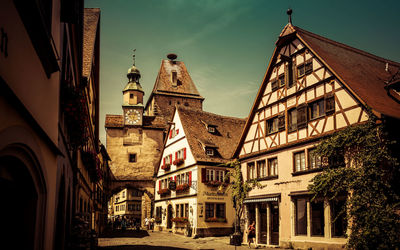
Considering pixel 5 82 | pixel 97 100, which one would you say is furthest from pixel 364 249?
pixel 97 100

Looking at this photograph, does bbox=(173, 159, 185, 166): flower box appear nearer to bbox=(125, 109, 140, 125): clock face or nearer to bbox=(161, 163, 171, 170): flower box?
bbox=(161, 163, 171, 170): flower box

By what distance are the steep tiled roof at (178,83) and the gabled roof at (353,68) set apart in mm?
43193

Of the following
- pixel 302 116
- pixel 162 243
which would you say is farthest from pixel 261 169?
pixel 162 243

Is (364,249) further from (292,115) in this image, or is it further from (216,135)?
(216,135)

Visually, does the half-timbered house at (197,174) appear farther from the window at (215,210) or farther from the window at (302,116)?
the window at (302,116)

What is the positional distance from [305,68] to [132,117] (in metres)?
33.0

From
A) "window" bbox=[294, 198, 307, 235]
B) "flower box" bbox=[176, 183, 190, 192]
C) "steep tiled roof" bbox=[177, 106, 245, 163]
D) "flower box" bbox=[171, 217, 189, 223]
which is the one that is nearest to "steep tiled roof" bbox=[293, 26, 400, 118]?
"window" bbox=[294, 198, 307, 235]

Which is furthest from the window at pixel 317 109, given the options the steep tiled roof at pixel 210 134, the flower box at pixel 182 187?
the flower box at pixel 182 187

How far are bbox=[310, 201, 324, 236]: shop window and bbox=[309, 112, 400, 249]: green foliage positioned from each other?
1539 mm

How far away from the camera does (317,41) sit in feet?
72.0

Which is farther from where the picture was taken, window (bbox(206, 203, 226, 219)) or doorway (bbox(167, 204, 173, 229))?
doorway (bbox(167, 204, 173, 229))

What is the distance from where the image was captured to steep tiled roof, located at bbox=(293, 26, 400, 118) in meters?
16.8

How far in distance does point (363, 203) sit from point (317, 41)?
1012cm

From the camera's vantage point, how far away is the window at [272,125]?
2186cm
